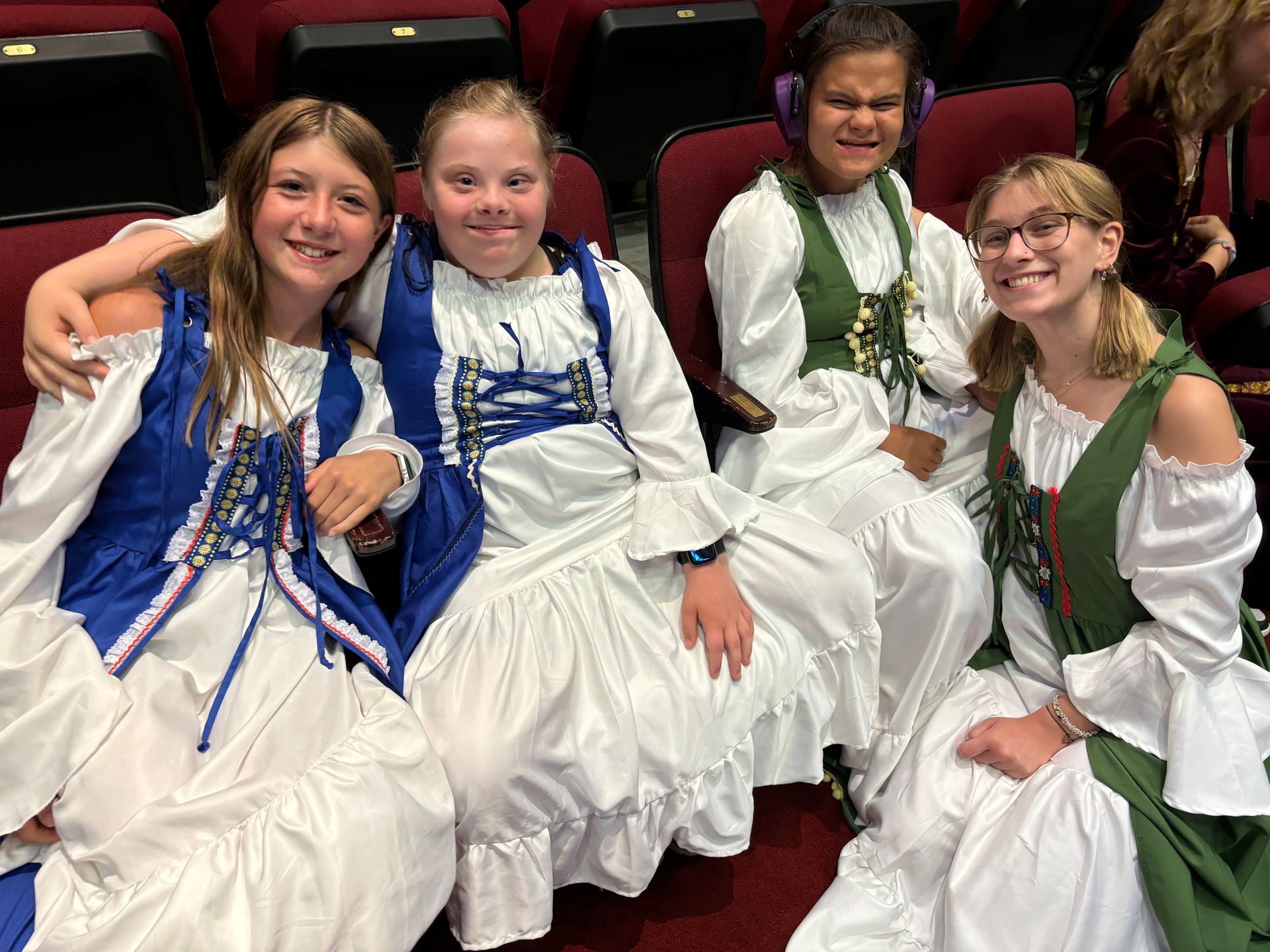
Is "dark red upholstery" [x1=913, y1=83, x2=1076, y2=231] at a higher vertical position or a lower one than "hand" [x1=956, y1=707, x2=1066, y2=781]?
higher

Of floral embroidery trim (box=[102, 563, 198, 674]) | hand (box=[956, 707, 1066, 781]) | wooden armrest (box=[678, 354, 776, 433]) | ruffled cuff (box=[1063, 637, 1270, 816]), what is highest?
wooden armrest (box=[678, 354, 776, 433])

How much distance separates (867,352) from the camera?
1.97 m

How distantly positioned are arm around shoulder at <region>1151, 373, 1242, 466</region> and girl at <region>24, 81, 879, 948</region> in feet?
1.74

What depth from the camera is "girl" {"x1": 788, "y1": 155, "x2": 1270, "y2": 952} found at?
1.38 metres

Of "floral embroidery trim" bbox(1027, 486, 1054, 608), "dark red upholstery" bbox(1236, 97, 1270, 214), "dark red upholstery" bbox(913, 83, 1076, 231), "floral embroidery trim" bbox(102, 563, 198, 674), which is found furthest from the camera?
"dark red upholstery" bbox(1236, 97, 1270, 214)

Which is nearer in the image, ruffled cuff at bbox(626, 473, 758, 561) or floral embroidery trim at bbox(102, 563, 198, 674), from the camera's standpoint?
floral embroidery trim at bbox(102, 563, 198, 674)

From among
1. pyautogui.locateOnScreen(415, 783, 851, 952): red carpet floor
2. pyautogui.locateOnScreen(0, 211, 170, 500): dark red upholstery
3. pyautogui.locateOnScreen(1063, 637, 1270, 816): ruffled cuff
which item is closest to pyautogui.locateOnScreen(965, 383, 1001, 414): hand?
pyautogui.locateOnScreen(1063, 637, 1270, 816): ruffled cuff

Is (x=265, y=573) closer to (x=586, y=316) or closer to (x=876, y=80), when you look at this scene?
(x=586, y=316)

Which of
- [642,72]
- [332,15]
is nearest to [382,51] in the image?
[332,15]

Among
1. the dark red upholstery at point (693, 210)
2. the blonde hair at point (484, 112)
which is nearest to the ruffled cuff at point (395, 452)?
the blonde hair at point (484, 112)

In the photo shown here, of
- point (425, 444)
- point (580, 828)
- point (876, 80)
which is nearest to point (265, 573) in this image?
point (425, 444)

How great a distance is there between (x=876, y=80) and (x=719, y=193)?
16.9 inches

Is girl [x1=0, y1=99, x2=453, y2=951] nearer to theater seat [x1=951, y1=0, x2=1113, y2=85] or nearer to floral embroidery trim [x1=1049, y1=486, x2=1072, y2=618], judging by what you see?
floral embroidery trim [x1=1049, y1=486, x2=1072, y2=618]

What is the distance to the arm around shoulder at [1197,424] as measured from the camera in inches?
54.0
